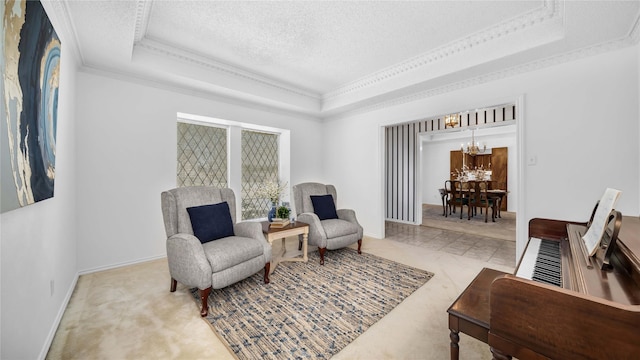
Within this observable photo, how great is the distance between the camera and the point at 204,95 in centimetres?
369

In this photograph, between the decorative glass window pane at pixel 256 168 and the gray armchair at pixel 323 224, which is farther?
the decorative glass window pane at pixel 256 168

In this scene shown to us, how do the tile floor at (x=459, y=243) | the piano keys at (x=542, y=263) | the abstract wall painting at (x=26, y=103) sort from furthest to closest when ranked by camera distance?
the tile floor at (x=459, y=243)
the piano keys at (x=542, y=263)
the abstract wall painting at (x=26, y=103)

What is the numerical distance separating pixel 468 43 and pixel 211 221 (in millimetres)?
3396

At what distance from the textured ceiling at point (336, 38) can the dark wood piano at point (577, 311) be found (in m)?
2.04

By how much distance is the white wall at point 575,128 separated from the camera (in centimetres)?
241

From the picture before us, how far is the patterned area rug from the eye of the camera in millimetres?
1691

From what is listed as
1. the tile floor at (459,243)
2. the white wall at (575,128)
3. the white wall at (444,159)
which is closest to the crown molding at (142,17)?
the white wall at (575,128)

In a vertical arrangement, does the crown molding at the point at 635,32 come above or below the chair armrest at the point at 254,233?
above

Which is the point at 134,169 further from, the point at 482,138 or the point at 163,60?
the point at 482,138

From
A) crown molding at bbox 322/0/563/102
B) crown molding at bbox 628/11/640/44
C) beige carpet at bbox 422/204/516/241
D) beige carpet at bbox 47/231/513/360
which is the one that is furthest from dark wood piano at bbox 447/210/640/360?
beige carpet at bbox 422/204/516/241

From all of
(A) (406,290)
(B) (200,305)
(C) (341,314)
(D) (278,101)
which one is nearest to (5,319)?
(B) (200,305)

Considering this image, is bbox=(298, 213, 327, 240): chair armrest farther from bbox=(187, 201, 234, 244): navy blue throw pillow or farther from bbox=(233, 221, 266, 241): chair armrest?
bbox=(187, 201, 234, 244): navy blue throw pillow

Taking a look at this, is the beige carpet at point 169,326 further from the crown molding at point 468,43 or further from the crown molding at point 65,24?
the crown molding at point 468,43

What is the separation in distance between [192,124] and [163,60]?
3.24ft
